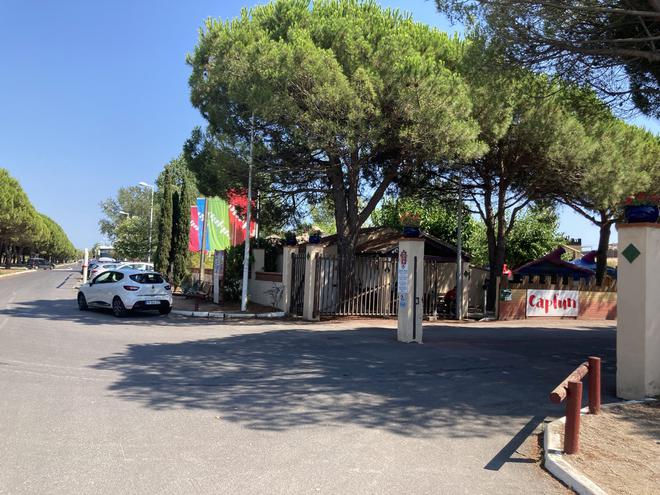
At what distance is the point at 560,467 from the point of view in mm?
4645

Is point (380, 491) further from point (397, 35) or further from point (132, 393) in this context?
point (397, 35)

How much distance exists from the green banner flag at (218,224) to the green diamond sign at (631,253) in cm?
1983

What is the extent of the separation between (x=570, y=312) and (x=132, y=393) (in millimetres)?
18793

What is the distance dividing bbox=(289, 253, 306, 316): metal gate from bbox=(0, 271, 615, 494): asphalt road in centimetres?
639

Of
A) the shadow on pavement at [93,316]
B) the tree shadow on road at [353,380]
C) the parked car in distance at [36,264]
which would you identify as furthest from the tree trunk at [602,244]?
the parked car in distance at [36,264]

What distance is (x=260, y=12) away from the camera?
18.0 m

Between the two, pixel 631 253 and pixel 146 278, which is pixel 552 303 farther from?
pixel 146 278

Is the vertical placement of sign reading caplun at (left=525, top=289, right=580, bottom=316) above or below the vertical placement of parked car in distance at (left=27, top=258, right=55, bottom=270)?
below

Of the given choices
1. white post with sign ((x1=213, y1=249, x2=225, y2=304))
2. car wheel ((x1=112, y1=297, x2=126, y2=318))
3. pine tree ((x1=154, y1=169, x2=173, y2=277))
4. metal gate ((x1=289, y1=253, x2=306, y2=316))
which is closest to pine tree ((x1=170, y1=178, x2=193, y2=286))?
pine tree ((x1=154, y1=169, x2=173, y2=277))

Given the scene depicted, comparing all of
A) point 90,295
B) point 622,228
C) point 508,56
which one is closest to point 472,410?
point 622,228

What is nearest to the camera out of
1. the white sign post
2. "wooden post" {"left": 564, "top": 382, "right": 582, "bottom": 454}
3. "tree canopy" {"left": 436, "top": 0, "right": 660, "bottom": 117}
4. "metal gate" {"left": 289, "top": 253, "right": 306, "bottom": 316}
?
"wooden post" {"left": 564, "top": 382, "right": 582, "bottom": 454}

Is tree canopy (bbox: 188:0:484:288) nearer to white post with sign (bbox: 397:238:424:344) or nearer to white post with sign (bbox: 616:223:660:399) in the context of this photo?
white post with sign (bbox: 397:238:424:344)

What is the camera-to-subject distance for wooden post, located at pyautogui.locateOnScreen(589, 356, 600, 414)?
626 cm

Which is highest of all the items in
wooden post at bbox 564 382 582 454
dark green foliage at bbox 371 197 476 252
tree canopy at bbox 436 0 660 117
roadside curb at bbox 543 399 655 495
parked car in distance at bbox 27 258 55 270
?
tree canopy at bbox 436 0 660 117
